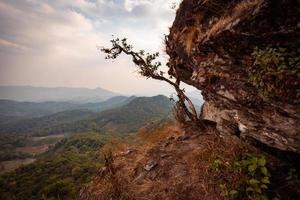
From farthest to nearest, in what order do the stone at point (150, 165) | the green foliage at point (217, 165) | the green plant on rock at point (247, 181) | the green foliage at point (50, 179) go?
1. the green foliage at point (50, 179)
2. the stone at point (150, 165)
3. the green foliage at point (217, 165)
4. the green plant on rock at point (247, 181)

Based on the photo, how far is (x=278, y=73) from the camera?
14.4 ft

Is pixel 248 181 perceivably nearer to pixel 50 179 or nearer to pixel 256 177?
pixel 256 177

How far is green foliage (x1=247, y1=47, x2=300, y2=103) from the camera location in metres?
4.30

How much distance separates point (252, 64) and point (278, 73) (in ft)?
2.30

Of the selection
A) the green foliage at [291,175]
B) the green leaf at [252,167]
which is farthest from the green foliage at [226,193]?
the green foliage at [291,175]

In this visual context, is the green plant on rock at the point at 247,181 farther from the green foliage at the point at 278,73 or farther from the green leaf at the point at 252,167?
the green foliage at the point at 278,73

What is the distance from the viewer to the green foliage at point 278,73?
14.1 ft

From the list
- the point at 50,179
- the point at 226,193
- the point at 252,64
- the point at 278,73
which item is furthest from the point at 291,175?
the point at 50,179

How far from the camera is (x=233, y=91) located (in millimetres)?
5574

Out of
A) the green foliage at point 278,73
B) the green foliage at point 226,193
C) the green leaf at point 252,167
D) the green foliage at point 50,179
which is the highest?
the green foliage at point 278,73

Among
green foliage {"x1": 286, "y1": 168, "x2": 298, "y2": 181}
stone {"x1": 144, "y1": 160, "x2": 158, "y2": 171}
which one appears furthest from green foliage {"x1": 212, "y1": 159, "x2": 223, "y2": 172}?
stone {"x1": 144, "y1": 160, "x2": 158, "y2": 171}

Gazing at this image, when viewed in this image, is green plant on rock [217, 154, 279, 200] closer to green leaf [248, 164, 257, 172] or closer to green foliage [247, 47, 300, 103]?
green leaf [248, 164, 257, 172]

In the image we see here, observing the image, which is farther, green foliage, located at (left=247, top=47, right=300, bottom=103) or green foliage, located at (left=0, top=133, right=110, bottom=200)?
green foliage, located at (left=0, top=133, right=110, bottom=200)

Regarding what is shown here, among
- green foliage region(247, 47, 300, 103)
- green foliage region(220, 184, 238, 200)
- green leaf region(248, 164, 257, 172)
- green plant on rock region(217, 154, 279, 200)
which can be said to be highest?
green foliage region(247, 47, 300, 103)
